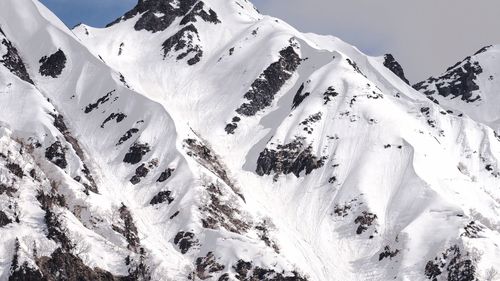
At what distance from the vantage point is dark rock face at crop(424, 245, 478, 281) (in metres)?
124

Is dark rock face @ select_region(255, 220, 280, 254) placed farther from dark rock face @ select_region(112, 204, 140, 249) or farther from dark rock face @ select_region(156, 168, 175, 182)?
dark rock face @ select_region(112, 204, 140, 249)

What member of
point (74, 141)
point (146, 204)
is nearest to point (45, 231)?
point (146, 204)

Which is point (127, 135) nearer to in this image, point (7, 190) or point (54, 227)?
point (7, 190)

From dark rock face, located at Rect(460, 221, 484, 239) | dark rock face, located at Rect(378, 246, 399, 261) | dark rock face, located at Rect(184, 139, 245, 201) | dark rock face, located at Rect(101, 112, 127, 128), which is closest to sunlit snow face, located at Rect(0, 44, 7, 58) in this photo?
dark rock face, located at Rect(101, 112, 127, 128)

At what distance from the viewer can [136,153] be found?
148 metres

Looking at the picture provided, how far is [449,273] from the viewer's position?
12469 cm

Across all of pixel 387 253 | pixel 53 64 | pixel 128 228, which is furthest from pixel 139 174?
pixel 53 64

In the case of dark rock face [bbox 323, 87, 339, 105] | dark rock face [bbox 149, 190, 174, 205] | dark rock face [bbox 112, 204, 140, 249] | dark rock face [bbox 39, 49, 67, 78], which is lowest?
dark rock face [bbox 112, 204, 140, 249]

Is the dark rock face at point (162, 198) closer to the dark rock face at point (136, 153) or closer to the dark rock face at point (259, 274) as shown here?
the dark rock face at point (136, 153)

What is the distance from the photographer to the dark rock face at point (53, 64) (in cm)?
17625

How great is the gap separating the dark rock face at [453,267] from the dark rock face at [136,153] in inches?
2253

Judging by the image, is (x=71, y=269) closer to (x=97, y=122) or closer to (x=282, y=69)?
(x=97, y=122)

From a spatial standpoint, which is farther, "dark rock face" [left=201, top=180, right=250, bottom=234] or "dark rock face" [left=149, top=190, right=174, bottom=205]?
"dark rock face" [left=149, top=190, right=174, bottom=205]

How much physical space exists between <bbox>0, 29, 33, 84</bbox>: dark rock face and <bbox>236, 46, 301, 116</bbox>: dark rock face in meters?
48.8
